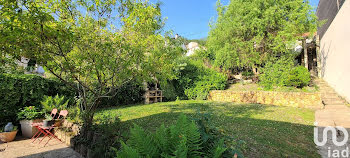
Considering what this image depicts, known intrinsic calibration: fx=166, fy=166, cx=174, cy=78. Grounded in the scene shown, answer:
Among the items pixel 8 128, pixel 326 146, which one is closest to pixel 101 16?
pixel 8 128

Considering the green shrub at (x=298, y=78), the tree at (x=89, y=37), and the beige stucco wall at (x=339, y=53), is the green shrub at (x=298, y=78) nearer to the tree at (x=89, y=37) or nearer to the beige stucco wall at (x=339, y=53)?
the beige stucco wall at (x=339, y=53)

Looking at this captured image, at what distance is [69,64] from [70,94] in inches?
200

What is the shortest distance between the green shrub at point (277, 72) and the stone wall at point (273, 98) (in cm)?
172

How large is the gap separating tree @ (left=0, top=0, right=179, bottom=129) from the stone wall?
332 inches

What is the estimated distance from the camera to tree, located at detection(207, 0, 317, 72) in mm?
11664

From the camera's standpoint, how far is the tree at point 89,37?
2.37 metres

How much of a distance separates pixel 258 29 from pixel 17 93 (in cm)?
1381

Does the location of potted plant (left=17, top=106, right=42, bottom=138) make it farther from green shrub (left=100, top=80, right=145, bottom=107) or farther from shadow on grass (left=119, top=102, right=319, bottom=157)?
shadow on grass (left=119, top=102, right=319, bottom=157)

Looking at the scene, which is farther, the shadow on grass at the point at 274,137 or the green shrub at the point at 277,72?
the green shrub at the point at 277,72

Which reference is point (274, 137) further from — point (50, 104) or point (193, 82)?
point (193, 82)

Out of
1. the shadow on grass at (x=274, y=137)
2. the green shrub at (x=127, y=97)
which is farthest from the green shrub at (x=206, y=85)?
the shadow on grass at (x=274, y=137)

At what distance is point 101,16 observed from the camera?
3576mm

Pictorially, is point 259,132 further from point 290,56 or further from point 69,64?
point 290,56

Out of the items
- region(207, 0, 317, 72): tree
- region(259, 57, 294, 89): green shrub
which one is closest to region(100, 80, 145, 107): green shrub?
region(207, 0, 317, 72): tree
